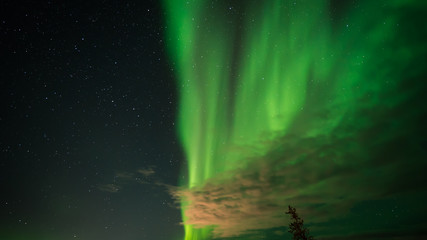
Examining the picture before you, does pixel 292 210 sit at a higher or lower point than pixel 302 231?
higher

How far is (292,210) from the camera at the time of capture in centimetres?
2270

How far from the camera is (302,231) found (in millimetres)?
21344

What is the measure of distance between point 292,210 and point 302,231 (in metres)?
2.15
